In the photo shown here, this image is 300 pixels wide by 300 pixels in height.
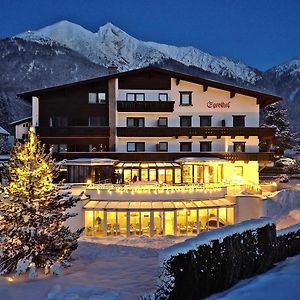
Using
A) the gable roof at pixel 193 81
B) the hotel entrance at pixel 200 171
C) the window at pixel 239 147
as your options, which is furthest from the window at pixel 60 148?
the window at pixel 239 147

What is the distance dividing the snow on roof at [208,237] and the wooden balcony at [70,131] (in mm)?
23764

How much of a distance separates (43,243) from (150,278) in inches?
197

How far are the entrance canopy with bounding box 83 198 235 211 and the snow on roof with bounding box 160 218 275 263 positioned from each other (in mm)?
12104

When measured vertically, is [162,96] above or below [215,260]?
above

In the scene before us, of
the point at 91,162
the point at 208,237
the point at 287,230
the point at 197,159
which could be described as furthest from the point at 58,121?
the point at 208,237

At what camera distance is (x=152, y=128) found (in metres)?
38.2

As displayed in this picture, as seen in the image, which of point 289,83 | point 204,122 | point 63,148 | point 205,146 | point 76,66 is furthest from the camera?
point 76,66

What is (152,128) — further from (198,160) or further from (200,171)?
(200,171)

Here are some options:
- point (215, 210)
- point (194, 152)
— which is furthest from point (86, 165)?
point (215, 210)

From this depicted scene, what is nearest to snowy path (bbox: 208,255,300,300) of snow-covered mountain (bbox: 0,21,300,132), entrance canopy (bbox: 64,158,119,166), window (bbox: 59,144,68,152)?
entrance canopy (bbox: 64,158,119,166)

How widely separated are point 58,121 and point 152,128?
9149 mm

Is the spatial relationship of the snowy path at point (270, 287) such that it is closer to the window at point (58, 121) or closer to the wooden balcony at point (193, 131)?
the wooden balcony at point (193, 131)

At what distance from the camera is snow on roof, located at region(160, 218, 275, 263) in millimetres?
12859

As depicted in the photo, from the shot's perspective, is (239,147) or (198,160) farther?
(239,147)
